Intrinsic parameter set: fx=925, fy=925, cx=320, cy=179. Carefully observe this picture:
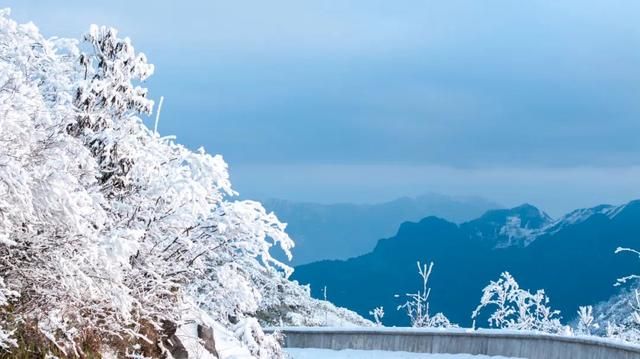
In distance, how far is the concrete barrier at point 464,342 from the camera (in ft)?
61.6

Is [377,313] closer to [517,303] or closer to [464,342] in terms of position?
[517,303]

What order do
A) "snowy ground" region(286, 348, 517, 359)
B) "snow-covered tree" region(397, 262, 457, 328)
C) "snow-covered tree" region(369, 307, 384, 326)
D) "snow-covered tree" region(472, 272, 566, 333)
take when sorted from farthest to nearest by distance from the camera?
"snow-covered tree" region(369, 307, 384, 326), "snow-covered tree" region(397, 262, 457, 328), "snow-covered tree" region(472, 272, 566, 333), "snowy ground" region(286, 348, 517, 359)

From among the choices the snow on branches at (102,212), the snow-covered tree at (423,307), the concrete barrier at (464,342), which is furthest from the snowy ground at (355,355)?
the snow-covered tree at (423,307)

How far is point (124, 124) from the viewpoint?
12.2 m

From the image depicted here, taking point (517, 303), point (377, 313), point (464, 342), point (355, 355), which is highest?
point (517, 303)

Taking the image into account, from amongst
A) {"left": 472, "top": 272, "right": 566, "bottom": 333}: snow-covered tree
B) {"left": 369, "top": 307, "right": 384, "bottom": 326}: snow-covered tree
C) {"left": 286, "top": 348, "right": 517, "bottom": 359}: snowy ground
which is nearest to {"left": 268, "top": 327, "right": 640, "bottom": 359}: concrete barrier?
{"left": 286, "top": 348, "right": 517, "bottom": 359}: snowy ground

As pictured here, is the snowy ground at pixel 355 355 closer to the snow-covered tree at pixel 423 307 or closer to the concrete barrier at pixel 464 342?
the concrete barrier at pixel 464 342

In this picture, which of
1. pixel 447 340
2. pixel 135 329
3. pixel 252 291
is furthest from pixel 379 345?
pixel 135 329

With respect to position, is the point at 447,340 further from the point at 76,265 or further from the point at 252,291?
the point at 76,265

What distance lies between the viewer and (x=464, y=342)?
23906 millimetres

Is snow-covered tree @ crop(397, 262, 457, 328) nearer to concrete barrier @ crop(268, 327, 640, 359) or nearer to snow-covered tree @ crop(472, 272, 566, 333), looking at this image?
snow-covered tree @ crop(472, 272, 566, 333)

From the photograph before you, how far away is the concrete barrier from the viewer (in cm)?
1877

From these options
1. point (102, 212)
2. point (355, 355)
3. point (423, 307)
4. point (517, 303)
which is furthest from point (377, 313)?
Result: point (102, 212)

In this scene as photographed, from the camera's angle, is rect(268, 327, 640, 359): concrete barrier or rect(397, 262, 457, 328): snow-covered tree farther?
rect(397, 262, 457, 328): snow-covered tree
